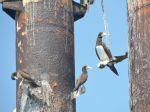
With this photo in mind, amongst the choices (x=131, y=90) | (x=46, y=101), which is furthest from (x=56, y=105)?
(x=131, y=90)

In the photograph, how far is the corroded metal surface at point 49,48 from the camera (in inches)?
592

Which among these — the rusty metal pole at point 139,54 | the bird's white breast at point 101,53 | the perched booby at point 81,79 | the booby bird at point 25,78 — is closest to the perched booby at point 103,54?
the bird's white breast at point 101,53

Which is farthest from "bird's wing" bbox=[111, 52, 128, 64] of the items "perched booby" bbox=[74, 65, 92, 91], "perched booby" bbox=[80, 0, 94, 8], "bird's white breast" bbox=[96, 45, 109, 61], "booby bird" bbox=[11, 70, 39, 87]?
"perched booby" bbox=[80, 0, 94, 8]

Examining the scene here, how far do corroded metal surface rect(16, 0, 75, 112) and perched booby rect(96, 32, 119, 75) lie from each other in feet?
2.94

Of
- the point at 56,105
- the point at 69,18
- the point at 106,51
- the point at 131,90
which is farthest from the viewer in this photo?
the point at 69,18

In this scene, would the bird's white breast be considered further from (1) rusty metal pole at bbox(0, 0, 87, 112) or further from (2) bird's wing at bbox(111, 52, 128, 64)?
(1) rusty metal pole at bbox(0, 0, 87, 112)

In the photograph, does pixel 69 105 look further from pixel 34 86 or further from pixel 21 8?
pixel 21 8

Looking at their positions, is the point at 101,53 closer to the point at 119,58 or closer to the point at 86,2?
the point at 119,58

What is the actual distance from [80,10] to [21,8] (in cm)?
137

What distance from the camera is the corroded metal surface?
49.3 ft

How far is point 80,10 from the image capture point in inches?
655

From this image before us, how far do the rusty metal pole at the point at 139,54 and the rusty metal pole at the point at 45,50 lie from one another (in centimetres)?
714

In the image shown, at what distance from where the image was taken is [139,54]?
7.74 meters

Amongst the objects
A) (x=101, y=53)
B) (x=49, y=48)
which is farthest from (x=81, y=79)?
(x=101, y=53)
